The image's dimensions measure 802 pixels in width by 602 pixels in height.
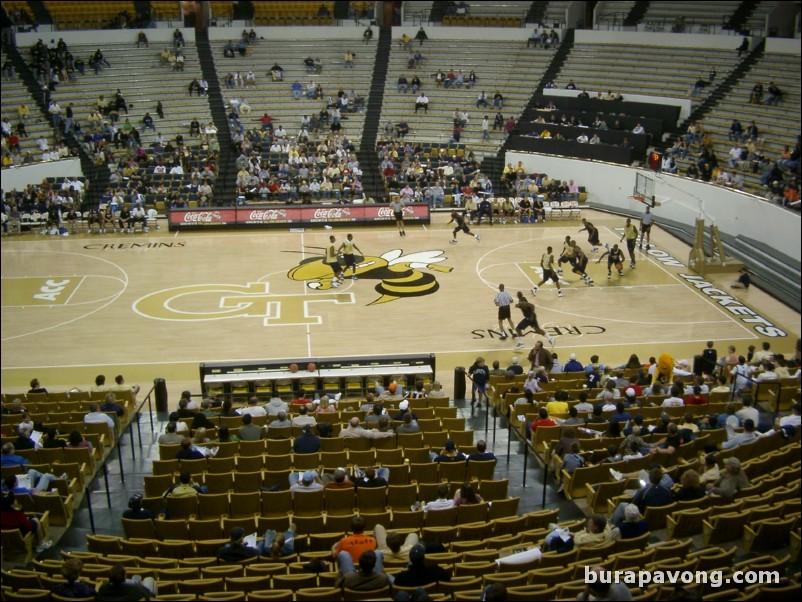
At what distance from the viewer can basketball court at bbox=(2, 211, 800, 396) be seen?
22.0m

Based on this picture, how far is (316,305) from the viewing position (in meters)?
25.3

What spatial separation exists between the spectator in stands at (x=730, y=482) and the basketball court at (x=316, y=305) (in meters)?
8.52

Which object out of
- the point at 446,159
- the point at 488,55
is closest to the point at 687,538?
the point at 446,159

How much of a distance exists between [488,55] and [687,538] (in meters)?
38.1

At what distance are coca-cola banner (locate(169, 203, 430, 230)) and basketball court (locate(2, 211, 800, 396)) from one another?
1323 mm

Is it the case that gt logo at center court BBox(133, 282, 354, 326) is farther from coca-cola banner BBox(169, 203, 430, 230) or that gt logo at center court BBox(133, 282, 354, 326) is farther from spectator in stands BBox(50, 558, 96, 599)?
spectator in stands BBox(50, 558, 96, 599)

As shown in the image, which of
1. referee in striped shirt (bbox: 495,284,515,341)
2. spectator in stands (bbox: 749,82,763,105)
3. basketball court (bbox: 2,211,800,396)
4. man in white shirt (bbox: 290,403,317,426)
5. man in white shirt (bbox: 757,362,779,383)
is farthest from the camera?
spectator in stands (bbox: 749,82,763,105)

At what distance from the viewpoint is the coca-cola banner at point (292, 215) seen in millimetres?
33844

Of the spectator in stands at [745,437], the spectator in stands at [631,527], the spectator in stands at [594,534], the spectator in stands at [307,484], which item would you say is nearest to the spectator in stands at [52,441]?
the spectator in stands at [307,484]

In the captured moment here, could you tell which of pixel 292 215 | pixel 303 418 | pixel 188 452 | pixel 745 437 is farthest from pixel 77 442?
pixel 292 215

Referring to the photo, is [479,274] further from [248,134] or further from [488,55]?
[488,55]

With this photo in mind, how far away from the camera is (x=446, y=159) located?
39.8 meters

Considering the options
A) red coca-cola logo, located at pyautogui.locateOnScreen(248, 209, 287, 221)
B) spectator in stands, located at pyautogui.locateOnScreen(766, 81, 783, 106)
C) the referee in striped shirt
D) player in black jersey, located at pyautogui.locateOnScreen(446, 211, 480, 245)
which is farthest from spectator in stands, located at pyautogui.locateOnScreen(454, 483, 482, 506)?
spectator in stands, located at pyautogui.locateOnScreen(766, 81, 783, 106)

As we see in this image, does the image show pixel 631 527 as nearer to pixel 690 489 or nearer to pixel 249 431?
pixel 690 489
